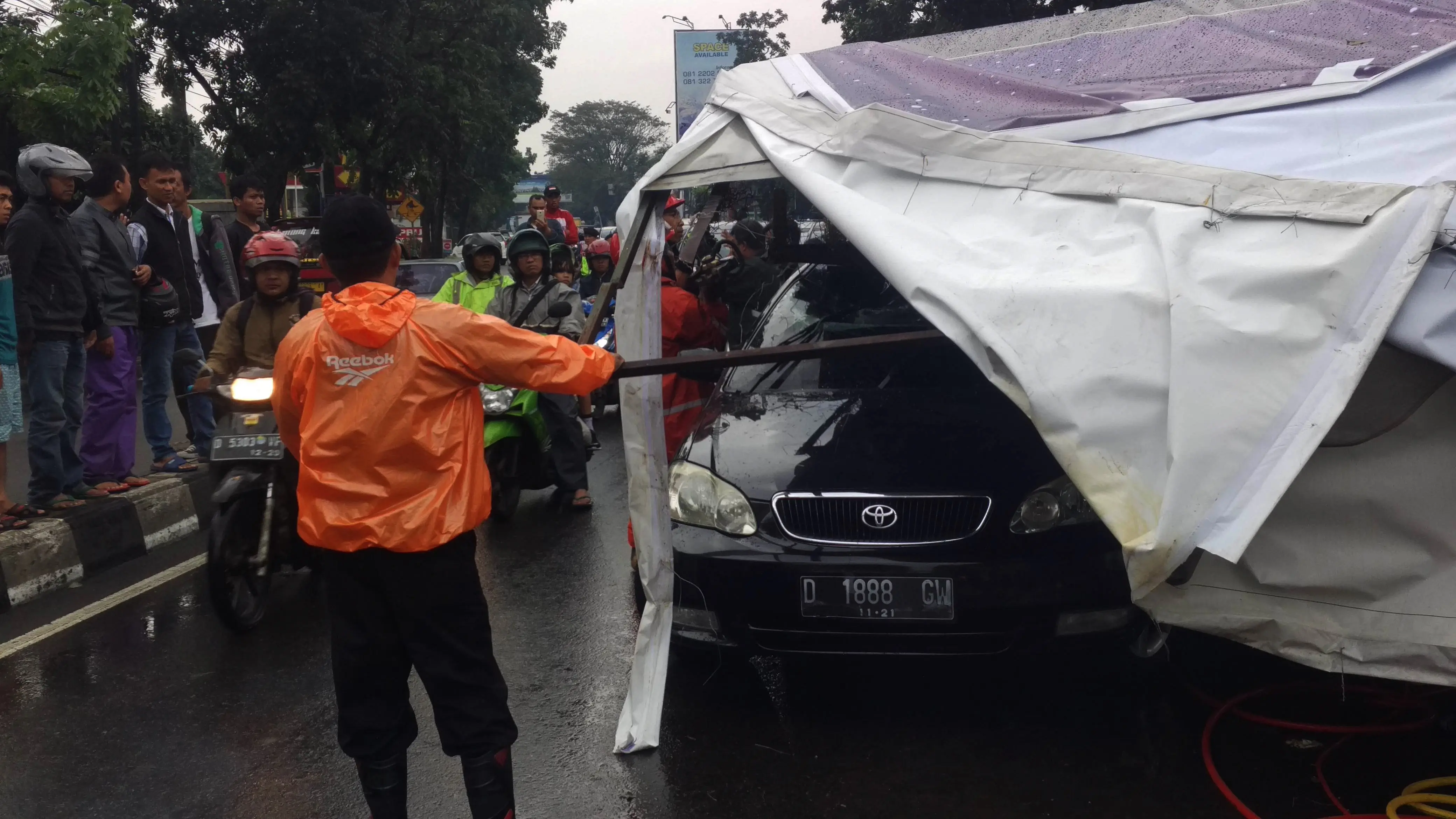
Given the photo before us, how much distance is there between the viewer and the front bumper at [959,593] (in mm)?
3822

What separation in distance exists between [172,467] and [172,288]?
114 cm

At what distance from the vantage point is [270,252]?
5.72 m

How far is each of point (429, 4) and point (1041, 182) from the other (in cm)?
2015

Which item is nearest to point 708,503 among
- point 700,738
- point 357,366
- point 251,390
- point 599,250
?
point 700,738

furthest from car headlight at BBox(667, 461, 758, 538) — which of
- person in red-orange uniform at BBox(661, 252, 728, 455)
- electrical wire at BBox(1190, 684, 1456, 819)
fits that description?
electrical wire at BBox(1190, 684, 1456, 819)

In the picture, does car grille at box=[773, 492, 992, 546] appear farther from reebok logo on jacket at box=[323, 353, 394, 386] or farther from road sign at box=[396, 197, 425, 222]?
road sign at box=[396, 197, 425, 222]

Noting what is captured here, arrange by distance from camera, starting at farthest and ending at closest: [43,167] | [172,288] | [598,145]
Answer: [598,145] → [172,288] → [43,167]

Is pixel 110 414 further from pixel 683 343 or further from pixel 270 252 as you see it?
pixel 683 343

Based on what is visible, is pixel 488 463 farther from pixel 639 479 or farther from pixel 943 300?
pixel 943 300

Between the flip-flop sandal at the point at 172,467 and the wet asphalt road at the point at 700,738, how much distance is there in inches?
107

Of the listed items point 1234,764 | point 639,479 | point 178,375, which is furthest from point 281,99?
point 1234,764

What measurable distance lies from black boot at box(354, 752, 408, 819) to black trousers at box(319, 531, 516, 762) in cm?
2

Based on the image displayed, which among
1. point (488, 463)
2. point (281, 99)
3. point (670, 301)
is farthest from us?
point (281, 99)

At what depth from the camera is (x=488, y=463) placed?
7109 millimetres
